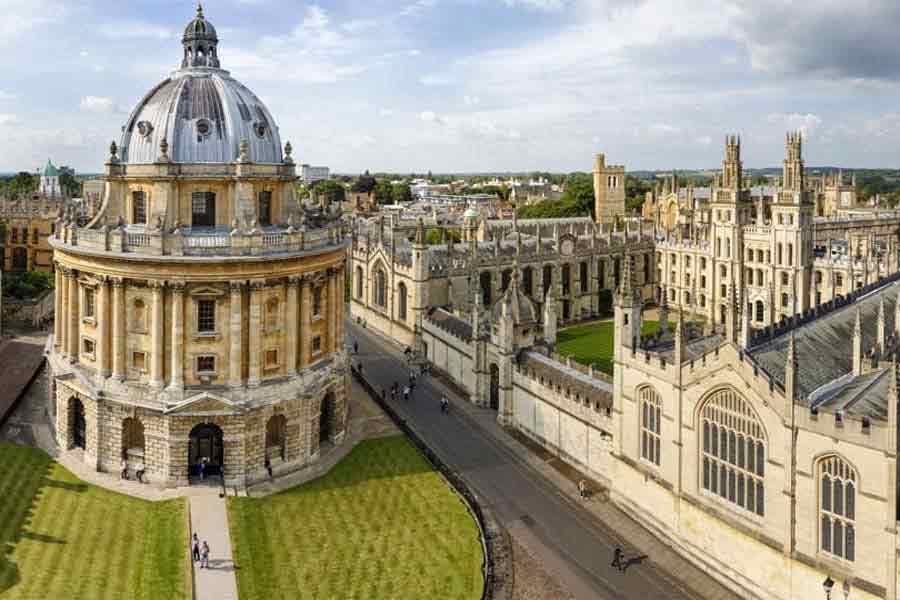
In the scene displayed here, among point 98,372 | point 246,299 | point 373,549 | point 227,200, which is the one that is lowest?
point 373,549

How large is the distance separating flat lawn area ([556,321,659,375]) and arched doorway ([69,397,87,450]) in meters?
31.8

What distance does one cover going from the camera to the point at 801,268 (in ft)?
→ 230

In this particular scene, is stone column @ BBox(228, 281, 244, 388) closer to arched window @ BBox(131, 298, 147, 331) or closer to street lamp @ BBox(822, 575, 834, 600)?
arched window @ BBox(131, 298, 147, 331)

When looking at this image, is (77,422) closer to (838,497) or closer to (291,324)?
(291,324)

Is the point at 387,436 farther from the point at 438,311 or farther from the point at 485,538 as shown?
the point at 438,311

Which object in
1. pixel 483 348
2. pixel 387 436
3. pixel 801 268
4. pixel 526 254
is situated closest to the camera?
pixel 387 436

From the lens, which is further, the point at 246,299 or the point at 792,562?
the point at 246,299

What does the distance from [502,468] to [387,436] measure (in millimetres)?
7421

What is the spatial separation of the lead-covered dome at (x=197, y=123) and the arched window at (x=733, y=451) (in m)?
25.6

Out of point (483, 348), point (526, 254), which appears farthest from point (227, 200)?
point (526, 254)

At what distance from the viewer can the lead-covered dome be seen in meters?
39.9

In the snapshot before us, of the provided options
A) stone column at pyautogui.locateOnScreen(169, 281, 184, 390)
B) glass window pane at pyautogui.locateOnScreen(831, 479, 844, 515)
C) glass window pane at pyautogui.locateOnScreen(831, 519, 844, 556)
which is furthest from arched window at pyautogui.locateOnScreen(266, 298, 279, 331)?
glass window pane at pyautogui.locateOnScreen(831, 519, 844, 556)

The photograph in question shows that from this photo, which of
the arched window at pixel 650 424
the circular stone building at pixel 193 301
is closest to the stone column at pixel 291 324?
the circular stone building at pixel 193 301

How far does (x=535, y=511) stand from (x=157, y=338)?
19599 millimetres
